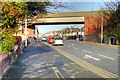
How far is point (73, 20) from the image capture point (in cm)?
10088

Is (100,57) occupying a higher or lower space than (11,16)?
lower

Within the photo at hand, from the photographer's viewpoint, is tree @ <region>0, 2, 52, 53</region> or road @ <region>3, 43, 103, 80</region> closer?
road @ <region>3, 43, 103, 80</region>

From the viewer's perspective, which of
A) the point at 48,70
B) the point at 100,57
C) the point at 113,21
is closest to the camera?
the point at 48,70

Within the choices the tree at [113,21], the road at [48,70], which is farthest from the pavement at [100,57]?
the tree at [113,21]

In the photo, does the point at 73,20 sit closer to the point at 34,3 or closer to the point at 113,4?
the point at 113,4

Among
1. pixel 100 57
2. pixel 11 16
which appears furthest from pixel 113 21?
pixel 11 16

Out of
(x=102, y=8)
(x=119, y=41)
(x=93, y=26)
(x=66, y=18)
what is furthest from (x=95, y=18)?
(x=119, y=41)

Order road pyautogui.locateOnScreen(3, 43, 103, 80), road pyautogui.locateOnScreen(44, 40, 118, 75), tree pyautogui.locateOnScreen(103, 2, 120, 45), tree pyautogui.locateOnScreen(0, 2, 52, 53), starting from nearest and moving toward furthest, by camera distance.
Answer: road pyautogui.locateOnScreen(3, 43, 103, 80), tree pyautogui.locateOnScreen(0, 2, 52, 53), road pyautogui.locateOnScreen(44, 40, 118, 75), tree pyautogui.locateOnScreen(103, 2, 120, 45)

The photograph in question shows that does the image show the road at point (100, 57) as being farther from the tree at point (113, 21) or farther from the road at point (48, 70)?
the tree at point (113, 21)

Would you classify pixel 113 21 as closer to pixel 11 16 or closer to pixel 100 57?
pixel 100 57

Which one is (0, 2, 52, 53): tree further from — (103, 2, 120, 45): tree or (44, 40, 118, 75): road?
(103, 2, 120, 45): tree

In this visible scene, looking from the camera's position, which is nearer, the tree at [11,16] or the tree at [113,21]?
the tree at [11,16]

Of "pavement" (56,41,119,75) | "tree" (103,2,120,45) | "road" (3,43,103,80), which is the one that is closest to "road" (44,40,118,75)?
"pavement" (56,41,119,75)

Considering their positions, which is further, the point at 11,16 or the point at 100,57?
the point at 100,57
